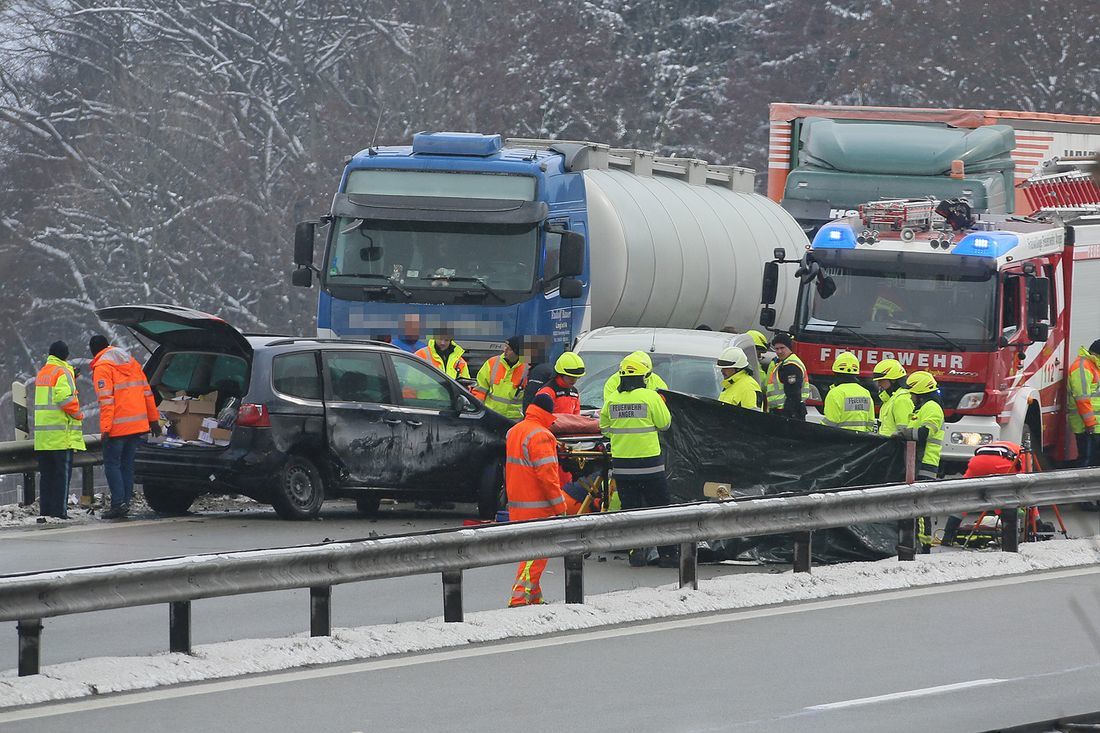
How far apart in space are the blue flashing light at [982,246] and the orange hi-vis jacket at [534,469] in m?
8.05

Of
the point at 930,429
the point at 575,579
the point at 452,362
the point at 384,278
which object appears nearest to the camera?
the point at 575,579

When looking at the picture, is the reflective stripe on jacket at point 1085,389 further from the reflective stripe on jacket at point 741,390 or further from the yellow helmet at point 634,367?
the yellow helmet at point 634,367

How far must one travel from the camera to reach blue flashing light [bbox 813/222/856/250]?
20641mm

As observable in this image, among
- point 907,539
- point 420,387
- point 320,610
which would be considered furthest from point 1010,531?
point 320,610

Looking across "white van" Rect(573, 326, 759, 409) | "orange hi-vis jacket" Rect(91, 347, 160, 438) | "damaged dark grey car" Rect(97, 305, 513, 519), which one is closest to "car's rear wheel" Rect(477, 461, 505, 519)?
"damaged dark grey car" Rect(97, 305, 513, 519)

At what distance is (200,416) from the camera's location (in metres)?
18.2

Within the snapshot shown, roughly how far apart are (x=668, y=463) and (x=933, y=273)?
5.48m

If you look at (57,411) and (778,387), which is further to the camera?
(778,387)

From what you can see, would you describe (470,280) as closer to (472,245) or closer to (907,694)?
(472,245)

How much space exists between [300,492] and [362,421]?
30.2 inches

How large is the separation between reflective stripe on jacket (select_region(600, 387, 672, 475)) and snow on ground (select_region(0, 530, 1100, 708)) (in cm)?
122

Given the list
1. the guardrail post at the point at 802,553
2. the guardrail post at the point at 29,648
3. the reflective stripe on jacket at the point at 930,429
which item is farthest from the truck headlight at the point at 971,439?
the guardrail post at the point at 29,648

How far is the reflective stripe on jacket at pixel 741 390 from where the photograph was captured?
58.9 feet

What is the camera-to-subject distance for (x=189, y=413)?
59.8 ft
